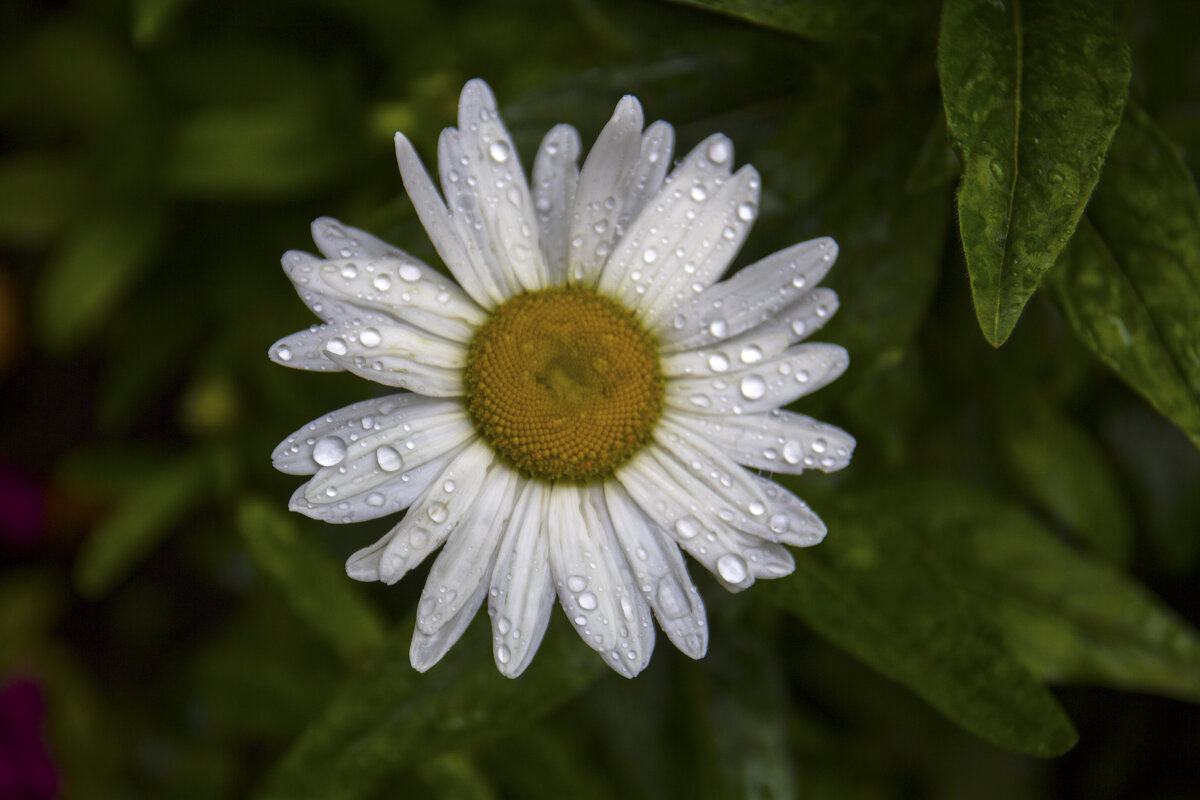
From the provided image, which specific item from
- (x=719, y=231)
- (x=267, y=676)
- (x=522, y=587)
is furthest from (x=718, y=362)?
(x=267, y=676)

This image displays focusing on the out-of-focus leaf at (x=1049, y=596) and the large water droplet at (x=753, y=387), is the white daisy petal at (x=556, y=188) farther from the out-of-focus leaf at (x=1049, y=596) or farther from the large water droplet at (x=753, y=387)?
the out-of-focus leaf at (x=1049, y=596)

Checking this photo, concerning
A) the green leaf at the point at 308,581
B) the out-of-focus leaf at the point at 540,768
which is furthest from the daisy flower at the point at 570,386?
the out-of-focus leaf at the point at 540,768

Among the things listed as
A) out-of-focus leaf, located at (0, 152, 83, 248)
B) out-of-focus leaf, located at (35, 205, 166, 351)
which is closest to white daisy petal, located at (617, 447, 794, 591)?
out-of-focus leaf, located at (35, 205, 166, 351)

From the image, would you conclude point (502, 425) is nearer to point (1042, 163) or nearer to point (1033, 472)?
point (1042, 163)

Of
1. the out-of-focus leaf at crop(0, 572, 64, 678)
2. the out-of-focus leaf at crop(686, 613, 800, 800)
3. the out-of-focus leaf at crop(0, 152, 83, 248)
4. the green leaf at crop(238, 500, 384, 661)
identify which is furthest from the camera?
the out-of-focus leaf at crop(0, 572, 64, 678)

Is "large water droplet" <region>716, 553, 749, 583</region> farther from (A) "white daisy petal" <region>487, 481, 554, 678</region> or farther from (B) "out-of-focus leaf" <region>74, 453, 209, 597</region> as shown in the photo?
(B) "out-of-focus leaf" <region>74, 453, 209, 597</region>

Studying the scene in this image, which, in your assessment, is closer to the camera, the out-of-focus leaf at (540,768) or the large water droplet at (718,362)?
the large water droplet at (718,362)
